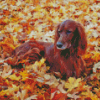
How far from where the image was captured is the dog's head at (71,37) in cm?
238

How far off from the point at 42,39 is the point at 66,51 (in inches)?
58.4

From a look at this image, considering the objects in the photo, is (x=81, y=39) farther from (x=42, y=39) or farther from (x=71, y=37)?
(x=42, y=39)

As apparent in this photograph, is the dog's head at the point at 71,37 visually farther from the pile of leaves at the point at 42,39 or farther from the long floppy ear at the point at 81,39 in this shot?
the pile of leaves at the point at 42,39

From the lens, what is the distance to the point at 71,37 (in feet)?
7.97

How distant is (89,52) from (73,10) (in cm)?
247

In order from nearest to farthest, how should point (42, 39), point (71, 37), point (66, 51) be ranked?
point (71, 37) → point (66, 51) → point (42, 39)

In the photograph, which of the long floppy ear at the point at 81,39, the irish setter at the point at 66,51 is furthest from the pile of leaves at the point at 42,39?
the long floppy ear at the point at 81,39

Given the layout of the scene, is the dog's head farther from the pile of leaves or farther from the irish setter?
the pile of leaves

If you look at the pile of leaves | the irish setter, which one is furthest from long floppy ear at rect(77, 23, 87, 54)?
the pile of leaves

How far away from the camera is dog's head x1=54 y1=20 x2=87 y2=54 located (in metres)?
2.38

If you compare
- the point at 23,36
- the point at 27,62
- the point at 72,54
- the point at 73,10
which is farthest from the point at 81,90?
the point at 73,10

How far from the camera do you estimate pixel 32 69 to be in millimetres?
2648

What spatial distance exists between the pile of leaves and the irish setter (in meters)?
0.18

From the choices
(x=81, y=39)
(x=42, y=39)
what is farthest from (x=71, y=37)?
(x=42, y=39)
